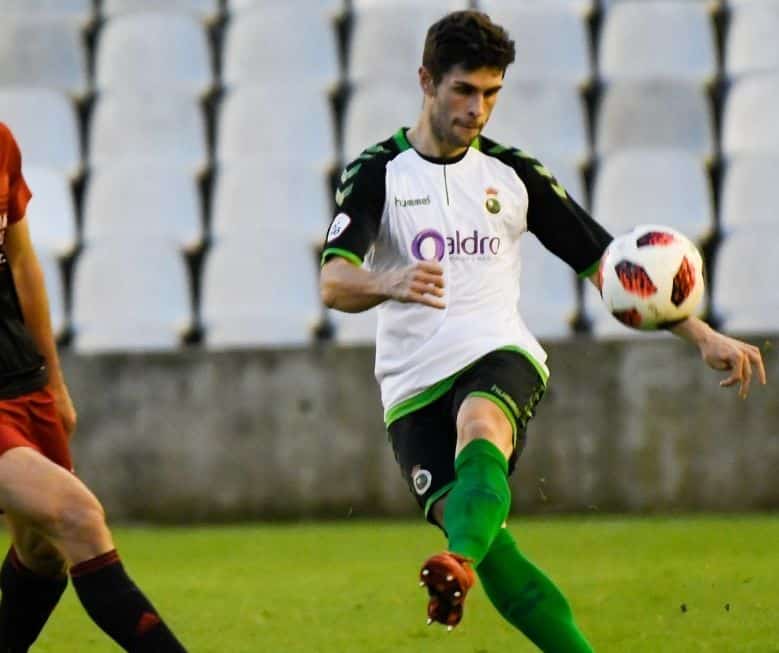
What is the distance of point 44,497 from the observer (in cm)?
420

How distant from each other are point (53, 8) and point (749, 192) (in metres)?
4.96

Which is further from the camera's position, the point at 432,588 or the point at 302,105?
the point at 302,105

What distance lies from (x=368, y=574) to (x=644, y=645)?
91.5 inches

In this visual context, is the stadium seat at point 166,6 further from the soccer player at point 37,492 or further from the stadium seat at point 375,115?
the soccer player at point 37,492

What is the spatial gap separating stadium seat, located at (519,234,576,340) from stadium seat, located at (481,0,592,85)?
4.99ft

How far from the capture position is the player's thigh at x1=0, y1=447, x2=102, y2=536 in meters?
4.19

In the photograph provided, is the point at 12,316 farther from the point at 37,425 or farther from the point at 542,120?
the point at 542,120

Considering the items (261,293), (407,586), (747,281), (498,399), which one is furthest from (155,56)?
(498,399)

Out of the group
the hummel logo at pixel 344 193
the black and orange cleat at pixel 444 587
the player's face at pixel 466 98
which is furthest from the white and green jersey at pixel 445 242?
the black and orange cleat at pixel 444 587

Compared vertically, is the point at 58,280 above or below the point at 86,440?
above

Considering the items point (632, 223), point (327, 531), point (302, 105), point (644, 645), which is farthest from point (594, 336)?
point (644, 645)

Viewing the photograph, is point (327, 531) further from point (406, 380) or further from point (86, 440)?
point (406, 380)

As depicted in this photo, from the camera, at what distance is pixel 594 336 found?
400 inches

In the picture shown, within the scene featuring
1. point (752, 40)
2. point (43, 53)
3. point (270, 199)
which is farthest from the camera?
point (43, 53)
